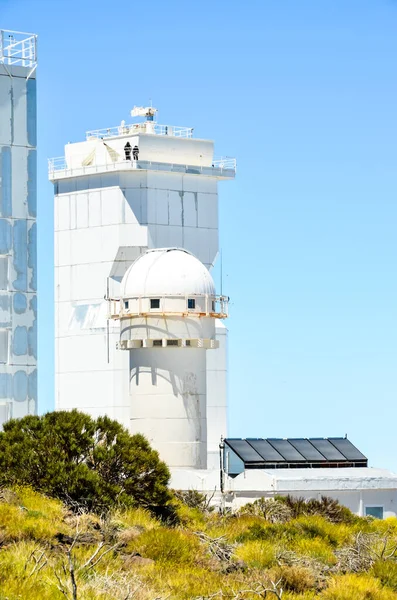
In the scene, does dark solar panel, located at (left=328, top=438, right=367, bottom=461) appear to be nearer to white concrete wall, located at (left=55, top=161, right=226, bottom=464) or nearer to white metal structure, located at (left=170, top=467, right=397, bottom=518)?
white metal structure, located at (left=170, top=467, right=397, bottom=518)

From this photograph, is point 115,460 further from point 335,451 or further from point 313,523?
point 335,451

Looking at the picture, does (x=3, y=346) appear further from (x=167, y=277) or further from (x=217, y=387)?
(x=217, y=387)

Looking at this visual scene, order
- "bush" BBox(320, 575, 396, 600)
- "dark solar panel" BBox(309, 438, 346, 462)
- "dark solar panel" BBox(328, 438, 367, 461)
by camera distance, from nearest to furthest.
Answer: "bush" BBox(320, 575, 396, 600) < "dark solar panel" BBox(309, 438, 346, 462) < "dark solar panel" BBox(328, 438, 367, 461)

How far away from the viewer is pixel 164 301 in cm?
4597

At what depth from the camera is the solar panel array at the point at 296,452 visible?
49312 mm

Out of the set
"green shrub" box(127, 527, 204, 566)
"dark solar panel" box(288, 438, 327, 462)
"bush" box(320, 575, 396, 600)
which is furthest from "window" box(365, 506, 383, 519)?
"bush" box(320, 575, 396, 600)

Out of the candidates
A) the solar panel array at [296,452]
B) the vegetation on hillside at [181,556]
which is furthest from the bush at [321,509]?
the solar panel array at [296,452]

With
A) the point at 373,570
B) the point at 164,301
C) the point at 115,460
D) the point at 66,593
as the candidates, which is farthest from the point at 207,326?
the point at 66,593

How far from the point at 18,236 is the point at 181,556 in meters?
24.3

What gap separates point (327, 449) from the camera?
170 ft

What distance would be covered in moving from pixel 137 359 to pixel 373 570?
684 inches

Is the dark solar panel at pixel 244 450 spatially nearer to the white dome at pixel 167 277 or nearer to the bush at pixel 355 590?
the white dome at pixel 167 277

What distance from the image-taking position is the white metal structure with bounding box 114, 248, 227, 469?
4575 cm

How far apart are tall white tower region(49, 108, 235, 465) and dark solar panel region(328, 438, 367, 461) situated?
9697mm
